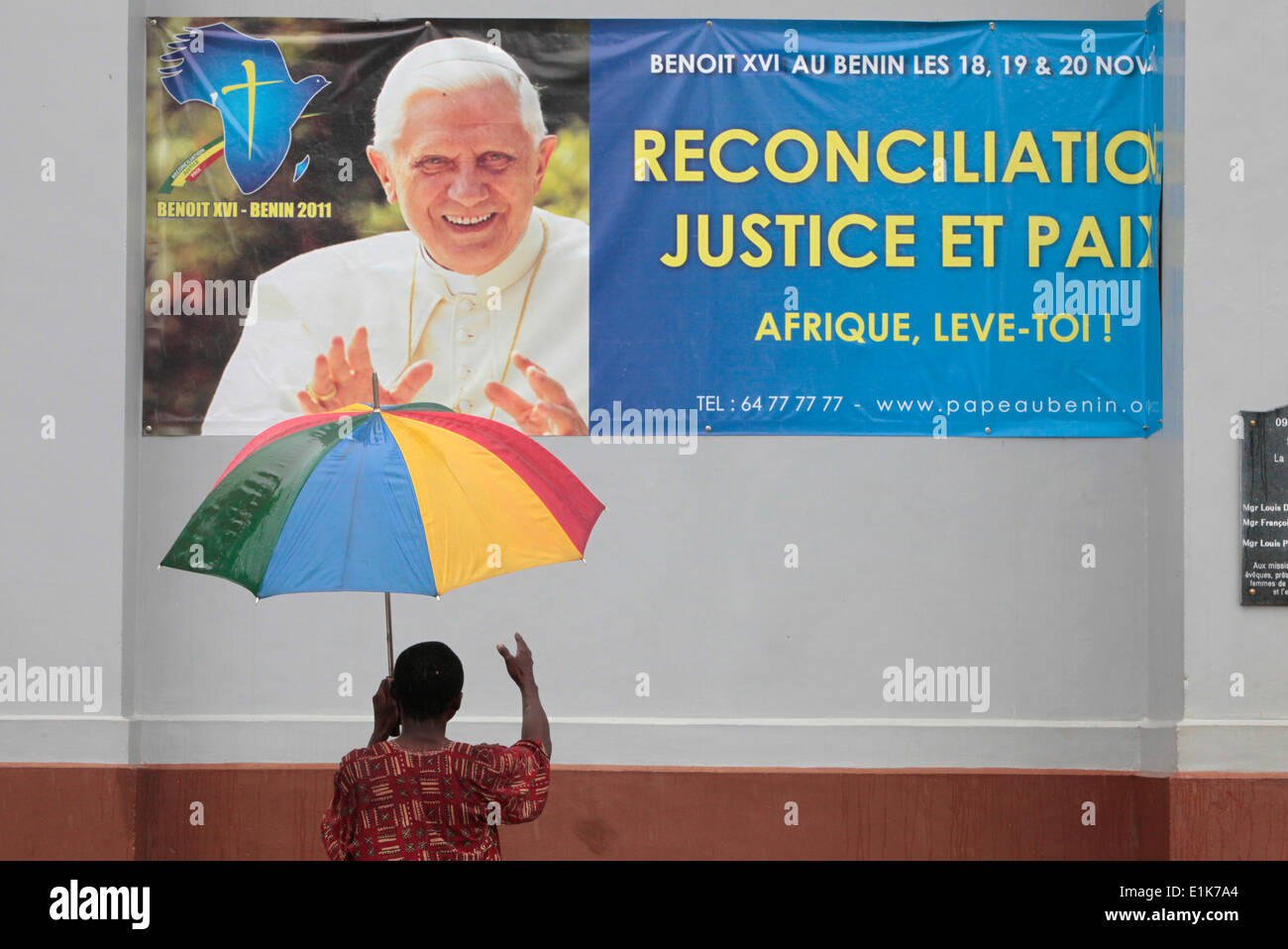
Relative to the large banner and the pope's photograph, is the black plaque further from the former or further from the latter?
the pope's photograph

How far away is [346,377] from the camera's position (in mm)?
7590

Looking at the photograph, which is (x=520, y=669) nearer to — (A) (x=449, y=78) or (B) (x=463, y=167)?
(B) (x=463, y=167)

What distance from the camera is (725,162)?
7594 millimetres

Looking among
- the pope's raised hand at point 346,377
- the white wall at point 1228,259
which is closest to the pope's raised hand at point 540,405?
the pope's raised hand at point 346,377

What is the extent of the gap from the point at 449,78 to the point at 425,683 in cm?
462

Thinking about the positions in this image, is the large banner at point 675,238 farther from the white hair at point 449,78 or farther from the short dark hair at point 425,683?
the short dark hair at point 425,683

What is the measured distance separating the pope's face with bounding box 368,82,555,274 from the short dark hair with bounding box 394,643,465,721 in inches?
157

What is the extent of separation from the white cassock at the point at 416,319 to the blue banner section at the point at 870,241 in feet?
0.66

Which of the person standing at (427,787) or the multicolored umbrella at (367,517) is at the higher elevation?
the multicolored umbrella at (367,517)

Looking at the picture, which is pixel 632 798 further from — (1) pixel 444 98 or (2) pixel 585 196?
(1) pixel 444 98

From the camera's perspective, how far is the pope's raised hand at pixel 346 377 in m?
7.59

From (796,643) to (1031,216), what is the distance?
8.74 ft

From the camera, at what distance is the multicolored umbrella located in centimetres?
439

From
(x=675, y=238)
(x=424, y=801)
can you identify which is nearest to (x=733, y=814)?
(x=675, y=238)
